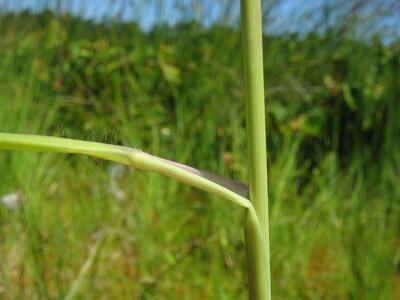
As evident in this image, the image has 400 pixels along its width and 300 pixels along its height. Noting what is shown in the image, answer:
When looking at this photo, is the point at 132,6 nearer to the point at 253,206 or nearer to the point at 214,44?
the point at 214,44

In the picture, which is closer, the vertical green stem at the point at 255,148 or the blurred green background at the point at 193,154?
the vertical green stem at the point at 255,148

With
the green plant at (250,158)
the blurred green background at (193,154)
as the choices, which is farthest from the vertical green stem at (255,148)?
the blurred green background at (193,154)

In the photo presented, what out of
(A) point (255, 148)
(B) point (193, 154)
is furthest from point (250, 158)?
(B) point (193, 154)

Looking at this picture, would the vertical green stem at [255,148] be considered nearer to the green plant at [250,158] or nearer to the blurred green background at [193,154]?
the green plant at [250,158]

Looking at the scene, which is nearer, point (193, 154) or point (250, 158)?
point (250, 158)

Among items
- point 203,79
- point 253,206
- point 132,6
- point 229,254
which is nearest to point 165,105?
point 203,79

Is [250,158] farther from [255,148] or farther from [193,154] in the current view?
[193,154]

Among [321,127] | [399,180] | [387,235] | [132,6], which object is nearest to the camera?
[387,235]
